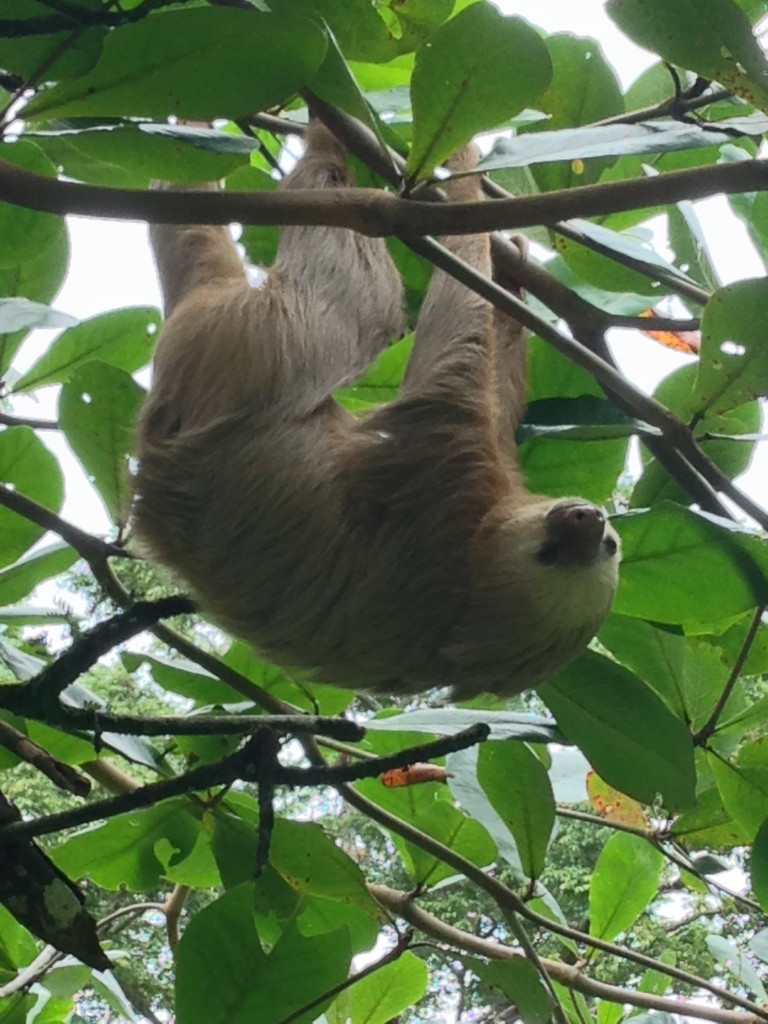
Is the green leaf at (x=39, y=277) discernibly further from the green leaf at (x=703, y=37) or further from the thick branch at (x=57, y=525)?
the green leaf at (x=703, y=37)

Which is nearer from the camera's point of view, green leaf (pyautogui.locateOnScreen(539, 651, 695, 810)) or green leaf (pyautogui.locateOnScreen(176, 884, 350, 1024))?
green leaf (pyautogui.locateOnScreen(176, 884, 350, 1024))

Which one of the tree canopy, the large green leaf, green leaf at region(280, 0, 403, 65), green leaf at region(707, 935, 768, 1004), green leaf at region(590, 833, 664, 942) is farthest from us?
green leaf at region(707, 935, 768, 1004)

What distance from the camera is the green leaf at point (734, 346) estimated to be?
1.31 m

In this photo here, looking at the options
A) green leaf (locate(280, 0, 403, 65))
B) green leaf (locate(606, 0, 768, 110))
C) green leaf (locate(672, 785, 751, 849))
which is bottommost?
green leaf (locate(672, 785, 751, 849))

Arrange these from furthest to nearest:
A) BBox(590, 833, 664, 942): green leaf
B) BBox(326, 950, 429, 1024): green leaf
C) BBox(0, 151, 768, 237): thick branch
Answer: BBox(590, 833, 664, 942): green leaf
BBox(326, 950, 429, 1024): green leaf
BBox(0, 151, 768, 237): thick branch

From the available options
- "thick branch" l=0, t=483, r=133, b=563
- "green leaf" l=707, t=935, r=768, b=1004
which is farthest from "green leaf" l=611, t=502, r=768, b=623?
"green leaf" l=707, t=935, r=768, b=1004

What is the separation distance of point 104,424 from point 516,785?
0.87 m

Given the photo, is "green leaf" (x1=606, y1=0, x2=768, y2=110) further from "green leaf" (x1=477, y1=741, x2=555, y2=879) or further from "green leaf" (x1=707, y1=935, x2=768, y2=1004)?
"green leaf" (x1=707, y1=935, x2=768, y2=1004)

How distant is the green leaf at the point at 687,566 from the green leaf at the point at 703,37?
0.48 metres

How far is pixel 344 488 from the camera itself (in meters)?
1.79

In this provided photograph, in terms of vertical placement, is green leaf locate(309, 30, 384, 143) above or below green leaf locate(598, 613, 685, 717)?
above

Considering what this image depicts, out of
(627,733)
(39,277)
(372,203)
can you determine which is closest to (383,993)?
(627,733)

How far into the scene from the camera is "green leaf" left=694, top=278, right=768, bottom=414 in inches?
51.5

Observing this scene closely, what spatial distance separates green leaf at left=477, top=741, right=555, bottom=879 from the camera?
5.72 ft
